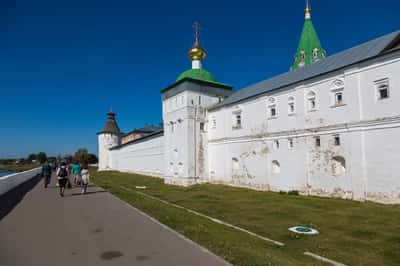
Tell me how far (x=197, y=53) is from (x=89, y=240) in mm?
23826

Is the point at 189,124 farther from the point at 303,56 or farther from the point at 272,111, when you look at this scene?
the point at 303,56

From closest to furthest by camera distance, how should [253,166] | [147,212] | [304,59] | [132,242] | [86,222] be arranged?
[132,242] < [86,222] < [147,212] < [253,166] < [304,59]

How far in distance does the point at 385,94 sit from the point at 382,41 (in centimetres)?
359

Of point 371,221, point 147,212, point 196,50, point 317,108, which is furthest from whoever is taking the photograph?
point 196,50

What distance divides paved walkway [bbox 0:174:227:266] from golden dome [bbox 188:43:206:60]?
20738mm

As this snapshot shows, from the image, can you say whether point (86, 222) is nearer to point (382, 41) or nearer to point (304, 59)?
point (382, 41)

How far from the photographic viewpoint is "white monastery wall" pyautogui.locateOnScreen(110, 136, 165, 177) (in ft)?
111

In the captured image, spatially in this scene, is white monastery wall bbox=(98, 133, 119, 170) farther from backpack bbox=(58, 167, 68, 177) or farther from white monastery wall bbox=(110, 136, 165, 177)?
backpack bbox=(58, 167, 68, 177)

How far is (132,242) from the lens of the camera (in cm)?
619

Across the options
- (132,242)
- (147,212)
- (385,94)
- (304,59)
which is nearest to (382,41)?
(385,94)

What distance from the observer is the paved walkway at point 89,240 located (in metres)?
5.09

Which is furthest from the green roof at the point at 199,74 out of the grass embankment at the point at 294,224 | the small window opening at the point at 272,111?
the grass embankment at the point at 294,224

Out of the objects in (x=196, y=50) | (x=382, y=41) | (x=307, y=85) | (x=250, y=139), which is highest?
(x=196, y=50)

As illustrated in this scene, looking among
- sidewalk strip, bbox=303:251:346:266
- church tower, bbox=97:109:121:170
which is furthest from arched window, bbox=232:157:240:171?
church tower, bbox=97:109:121:170
